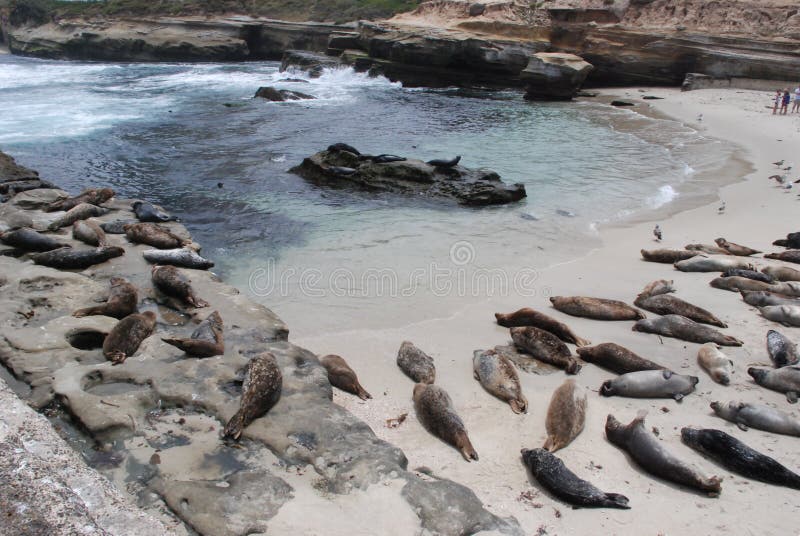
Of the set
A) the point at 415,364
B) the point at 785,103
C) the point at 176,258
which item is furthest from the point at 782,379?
the point at 785,103

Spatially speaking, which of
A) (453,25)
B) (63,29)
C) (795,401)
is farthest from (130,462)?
(63,29)

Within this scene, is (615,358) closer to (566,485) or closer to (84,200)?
(566,485)

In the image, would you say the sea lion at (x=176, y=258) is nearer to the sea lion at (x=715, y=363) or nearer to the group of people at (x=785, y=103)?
the sea lion at (x=715, y=363)

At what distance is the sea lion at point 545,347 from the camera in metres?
5.64

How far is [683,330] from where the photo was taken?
6.23 m

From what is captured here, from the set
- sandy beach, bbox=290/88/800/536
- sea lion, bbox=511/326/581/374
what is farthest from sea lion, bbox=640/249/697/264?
sea lion, bbox=511/326/581/374

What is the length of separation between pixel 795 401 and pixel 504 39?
30.3 meters

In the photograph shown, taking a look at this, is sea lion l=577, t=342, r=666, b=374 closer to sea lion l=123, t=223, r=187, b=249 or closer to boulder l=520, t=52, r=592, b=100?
sea lion l=123, t=223, r=187, b=249

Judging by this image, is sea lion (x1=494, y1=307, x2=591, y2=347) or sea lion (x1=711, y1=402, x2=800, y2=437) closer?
sea lion (x1=711, y1=402, x2=800, y2=437)

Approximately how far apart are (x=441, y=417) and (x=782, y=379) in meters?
3.20

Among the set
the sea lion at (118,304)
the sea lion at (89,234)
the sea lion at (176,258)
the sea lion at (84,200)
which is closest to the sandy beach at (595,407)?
the sea lion at (118,304)

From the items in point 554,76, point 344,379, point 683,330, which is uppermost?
point 554,76

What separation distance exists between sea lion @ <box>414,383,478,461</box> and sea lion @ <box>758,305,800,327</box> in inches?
164

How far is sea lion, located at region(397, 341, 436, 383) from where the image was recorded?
5.41m
